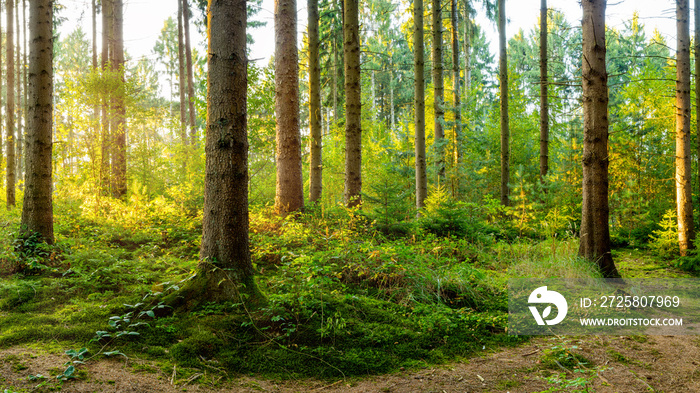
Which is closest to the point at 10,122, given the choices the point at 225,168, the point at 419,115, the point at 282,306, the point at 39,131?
the point at 39,131

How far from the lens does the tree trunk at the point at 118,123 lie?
33.3ft

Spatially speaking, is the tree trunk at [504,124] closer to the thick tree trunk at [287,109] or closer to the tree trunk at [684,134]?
the tree trunk at [684,134]

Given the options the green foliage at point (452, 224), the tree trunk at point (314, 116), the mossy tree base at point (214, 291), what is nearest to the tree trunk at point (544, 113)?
the green foliage at point (452, 224)

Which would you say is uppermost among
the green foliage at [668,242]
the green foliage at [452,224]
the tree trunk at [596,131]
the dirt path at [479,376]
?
the tree trunk at [596,131]

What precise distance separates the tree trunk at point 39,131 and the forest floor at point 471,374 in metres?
3.16

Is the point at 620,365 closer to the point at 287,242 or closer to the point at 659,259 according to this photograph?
the point at 287,242

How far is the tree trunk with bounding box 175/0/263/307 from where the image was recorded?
3.95 m

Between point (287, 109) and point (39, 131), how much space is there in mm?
4229

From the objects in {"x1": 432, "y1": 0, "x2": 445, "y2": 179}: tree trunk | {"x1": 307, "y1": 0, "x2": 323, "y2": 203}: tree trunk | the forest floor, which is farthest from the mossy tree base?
{"x1": 432, "y1": 0, "x2": 445, "y2": 179}: tree trunk

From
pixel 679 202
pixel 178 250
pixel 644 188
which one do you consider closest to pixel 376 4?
pixel 644 188

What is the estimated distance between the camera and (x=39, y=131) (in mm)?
5461

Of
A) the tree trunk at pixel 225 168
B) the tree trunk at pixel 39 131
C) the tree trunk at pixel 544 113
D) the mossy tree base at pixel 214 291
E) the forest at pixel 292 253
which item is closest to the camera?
the forest at pixel 292 253

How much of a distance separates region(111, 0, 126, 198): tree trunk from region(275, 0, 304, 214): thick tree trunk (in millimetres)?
4869

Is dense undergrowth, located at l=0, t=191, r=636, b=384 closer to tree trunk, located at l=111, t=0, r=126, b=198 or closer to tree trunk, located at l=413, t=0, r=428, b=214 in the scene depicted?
tree trunk, located at l=413, t=0, r=428, b=214
